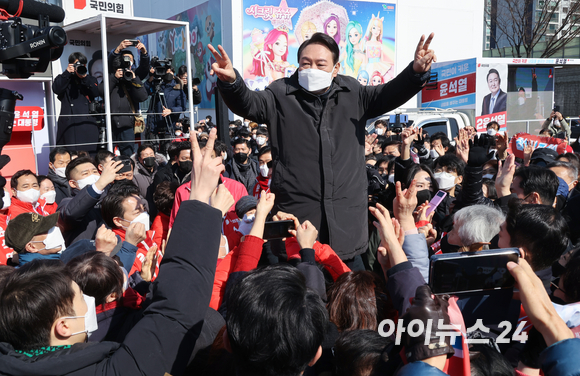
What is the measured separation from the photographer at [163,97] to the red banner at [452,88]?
825cm

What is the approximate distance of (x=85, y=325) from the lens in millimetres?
1604

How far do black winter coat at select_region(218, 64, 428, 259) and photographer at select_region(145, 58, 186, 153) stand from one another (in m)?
7.35

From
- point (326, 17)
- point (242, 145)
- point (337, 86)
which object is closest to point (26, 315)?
point (337, 86)

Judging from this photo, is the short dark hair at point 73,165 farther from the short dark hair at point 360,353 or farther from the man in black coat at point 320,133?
the short dark hair at point 360,353

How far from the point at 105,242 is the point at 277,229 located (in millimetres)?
1125

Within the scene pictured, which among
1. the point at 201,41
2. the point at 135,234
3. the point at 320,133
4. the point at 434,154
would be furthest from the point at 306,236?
the point at 201,41

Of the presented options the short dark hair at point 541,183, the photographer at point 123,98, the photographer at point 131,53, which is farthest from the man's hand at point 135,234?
the photographer at point 131,53

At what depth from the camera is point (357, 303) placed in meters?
1.95

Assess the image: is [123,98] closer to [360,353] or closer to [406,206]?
[406,206]

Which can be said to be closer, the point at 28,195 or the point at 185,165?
the point at 28,195

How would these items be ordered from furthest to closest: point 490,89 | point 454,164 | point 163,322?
point 490,89 < point 454,164 < point 163,322

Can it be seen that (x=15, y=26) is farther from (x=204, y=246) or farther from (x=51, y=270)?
(x=204, y=246)

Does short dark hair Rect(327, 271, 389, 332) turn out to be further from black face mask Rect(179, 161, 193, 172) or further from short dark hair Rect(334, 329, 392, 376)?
black face mask Rect(179, 161, 193, 172)

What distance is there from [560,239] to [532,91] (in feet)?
51.3
